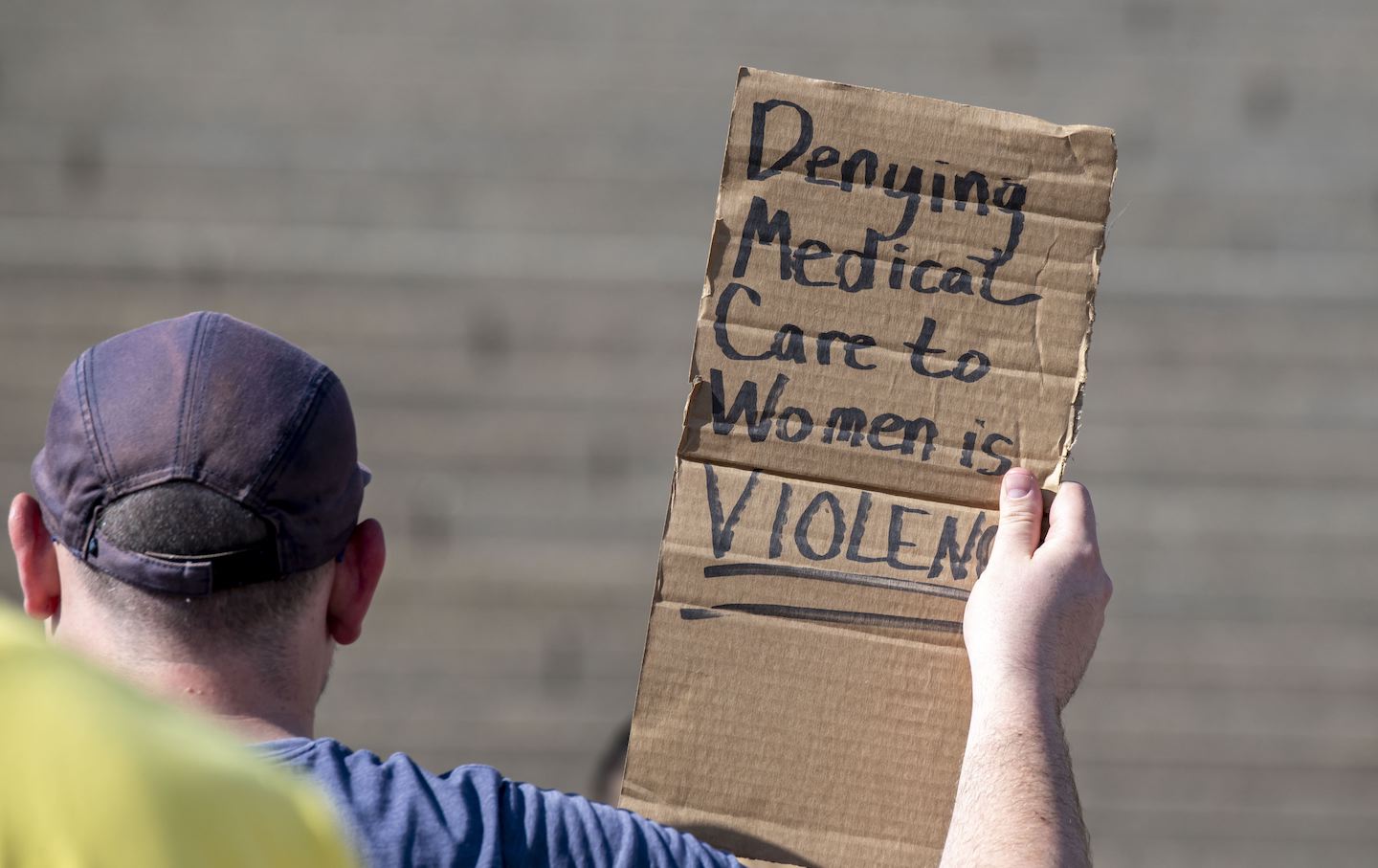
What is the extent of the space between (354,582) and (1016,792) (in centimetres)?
73

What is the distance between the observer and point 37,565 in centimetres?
130

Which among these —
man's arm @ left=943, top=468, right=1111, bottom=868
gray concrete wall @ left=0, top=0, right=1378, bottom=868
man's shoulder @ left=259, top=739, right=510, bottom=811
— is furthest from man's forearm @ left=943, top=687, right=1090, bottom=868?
gray concrete wall @ left=0, top=0, right=1378, bottom=868

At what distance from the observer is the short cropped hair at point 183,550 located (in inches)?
47.5

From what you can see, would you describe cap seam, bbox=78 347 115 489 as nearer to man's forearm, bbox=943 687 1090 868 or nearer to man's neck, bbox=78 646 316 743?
man's neck, bbox=78 646 316 743

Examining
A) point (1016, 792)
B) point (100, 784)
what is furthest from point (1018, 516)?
point (100, 784)

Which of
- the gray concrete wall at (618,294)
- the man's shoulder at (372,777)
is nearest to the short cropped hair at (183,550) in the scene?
the man's shoulder at (372,777)

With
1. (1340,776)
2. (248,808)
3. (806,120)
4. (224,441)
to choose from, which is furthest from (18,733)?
(1340,776)

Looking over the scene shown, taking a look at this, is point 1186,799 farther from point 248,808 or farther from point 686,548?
point 248,808

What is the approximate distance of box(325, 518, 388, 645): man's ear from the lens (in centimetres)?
137

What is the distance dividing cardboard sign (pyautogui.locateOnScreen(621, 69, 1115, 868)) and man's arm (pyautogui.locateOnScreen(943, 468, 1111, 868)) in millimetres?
48

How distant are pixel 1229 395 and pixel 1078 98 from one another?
111 centimetres

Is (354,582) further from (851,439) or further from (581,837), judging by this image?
(851,439)

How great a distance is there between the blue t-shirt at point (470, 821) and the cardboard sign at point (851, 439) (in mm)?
216

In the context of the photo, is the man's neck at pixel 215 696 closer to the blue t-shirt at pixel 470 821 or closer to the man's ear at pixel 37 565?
the blue t-shirt at pixel 470 821
